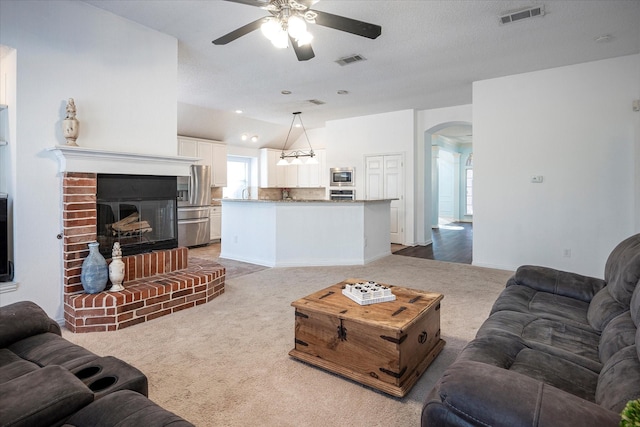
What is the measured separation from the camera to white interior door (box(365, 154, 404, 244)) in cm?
716

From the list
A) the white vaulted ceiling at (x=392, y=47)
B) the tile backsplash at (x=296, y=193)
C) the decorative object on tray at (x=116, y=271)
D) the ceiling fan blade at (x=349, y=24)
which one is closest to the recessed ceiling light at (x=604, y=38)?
the white vaulted ceiling at (x=392, y=47)

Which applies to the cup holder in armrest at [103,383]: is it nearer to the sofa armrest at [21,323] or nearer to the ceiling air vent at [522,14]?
the sofa armrest at [21,323]

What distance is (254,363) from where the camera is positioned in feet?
7.56

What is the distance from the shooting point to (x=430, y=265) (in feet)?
17.5

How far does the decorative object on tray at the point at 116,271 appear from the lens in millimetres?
3008

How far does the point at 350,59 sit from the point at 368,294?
3.25 m

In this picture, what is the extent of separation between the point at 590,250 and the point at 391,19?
3.81 meters

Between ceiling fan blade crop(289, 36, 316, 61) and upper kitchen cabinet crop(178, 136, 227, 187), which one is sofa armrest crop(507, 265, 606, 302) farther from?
upper kitchen cabinet crop(178, 136, 227, 187)

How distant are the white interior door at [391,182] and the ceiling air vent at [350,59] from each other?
9.81 feet

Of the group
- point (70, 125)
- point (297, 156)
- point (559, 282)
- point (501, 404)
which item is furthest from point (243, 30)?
point (297, 156)

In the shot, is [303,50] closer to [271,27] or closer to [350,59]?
[271,27]

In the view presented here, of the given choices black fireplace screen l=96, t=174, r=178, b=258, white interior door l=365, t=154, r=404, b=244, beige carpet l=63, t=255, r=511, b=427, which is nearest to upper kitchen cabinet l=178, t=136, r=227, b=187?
white interior door l=365, t=154, r=404, b=244

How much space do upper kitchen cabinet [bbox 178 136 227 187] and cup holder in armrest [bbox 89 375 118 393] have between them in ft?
20.6

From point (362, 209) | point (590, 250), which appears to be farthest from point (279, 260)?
point (590, 250)
